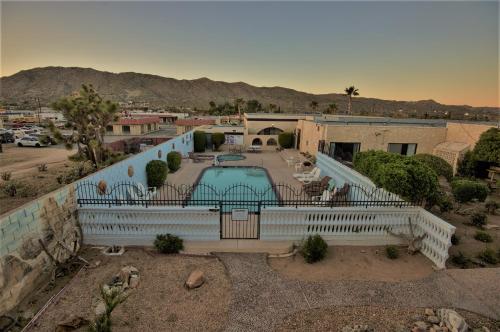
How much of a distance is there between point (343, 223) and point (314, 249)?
1.58 m

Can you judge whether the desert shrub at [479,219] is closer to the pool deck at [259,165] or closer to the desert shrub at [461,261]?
the desert shrub at [461,261]

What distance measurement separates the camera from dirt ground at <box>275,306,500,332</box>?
500 centimetres

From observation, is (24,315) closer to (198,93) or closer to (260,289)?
(260,289)

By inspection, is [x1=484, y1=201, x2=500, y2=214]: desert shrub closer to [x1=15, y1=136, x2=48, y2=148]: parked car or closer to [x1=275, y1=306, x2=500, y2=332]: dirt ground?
[x1=275, y1=306, x2=500, y2=332]: dirt ground

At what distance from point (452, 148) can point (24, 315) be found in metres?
24.1

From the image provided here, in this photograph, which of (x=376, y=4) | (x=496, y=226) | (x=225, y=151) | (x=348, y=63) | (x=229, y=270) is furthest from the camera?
(x=348, y=63)

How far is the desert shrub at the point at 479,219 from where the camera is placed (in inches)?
382

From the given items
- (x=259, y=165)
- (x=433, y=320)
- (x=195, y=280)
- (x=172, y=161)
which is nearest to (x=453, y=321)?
(x=433, y=320)

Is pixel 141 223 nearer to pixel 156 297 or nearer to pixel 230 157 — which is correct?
pixel 156 297

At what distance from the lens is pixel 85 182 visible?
862 centimetres

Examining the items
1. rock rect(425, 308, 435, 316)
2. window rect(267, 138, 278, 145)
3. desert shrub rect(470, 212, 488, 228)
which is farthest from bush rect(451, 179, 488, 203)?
window rect(267, 138, 278, 145)

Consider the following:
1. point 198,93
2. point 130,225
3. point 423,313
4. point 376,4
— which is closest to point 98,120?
point 130,225

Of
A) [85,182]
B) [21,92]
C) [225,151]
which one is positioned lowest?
[225,151]

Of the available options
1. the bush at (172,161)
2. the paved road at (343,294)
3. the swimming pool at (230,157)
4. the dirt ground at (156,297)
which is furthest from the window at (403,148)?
the dirt ground at (156,297)
